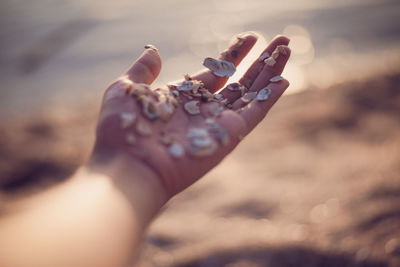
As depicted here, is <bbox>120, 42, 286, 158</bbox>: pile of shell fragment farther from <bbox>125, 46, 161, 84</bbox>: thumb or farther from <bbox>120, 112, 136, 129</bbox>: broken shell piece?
<bbox>125, 46, 161, 84</bbox>: thumb

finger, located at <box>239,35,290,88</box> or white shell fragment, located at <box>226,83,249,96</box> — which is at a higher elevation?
finger, located at <box>239,35,290,88</box>

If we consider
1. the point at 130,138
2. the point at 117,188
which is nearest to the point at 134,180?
the point at 117,188

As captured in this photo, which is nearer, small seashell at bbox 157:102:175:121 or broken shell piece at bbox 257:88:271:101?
small seashell at bbox 157:102:175:121

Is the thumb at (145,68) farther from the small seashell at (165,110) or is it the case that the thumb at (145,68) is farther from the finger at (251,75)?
the finger at (251,75)

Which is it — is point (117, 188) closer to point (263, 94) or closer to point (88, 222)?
point (88, 222)

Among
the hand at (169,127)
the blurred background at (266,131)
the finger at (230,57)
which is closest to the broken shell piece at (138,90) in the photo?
the hand at (169,127)

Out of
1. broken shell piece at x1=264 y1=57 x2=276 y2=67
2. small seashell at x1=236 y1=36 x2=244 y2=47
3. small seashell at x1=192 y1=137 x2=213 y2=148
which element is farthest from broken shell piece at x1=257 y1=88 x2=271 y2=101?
small seashell at x1=236 y1=36 x2=244 y2=47

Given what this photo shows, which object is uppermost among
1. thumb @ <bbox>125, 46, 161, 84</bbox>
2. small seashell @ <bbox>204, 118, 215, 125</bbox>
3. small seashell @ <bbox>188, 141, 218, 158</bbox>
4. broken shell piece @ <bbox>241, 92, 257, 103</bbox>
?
thumb @ <bbox>125, 46, 161, 84</bbox>
